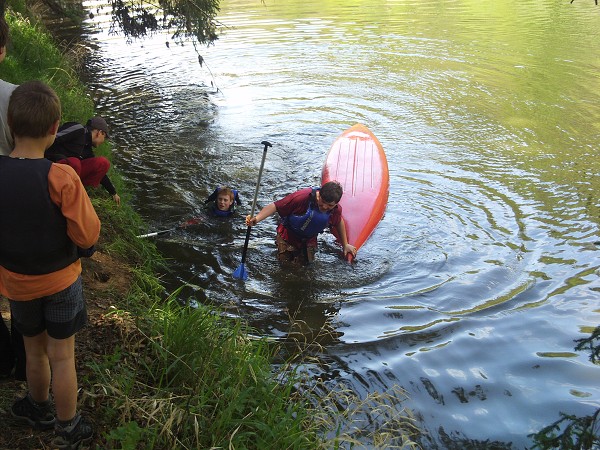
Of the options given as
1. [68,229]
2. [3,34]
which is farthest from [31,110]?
[3,34]

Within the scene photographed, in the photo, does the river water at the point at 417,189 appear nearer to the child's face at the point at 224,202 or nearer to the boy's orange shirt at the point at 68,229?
the child's face at the point at 224,202

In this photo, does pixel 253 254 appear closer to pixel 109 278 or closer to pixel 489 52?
pixel 109 278

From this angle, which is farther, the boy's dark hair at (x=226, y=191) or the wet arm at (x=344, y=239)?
the boy's dark hair at (x=226, y=191)

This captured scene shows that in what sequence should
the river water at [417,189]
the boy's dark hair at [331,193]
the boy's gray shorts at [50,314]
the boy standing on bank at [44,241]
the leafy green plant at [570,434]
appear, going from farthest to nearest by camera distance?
the boy's dark hair at [331,193]
the river water at [417,189]
the leafy green plant at [570,434]
the boy's gray shorts at [50,314]
the boy standing on bank at [44,241]

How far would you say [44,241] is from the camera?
7.79ft

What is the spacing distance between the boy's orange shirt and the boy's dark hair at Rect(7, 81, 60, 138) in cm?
17

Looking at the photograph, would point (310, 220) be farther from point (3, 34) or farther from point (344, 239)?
point (3, 34)

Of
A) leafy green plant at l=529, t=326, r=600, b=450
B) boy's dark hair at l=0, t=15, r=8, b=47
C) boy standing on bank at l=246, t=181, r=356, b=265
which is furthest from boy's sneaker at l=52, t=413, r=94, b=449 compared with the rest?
boy standing on bank at l=246, t=181, r=356, b=265

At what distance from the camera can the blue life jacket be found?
562 centimetres

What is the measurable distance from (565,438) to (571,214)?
12.8 ft

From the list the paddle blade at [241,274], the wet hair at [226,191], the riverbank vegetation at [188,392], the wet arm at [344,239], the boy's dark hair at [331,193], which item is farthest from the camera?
the wet hair at [226,191]

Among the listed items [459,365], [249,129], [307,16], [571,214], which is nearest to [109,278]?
[459,365]

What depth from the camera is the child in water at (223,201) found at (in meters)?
6.70

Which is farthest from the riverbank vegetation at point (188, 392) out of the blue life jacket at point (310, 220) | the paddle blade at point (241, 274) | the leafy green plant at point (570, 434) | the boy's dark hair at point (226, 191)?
the boy's dark hair at point (226, 191)
